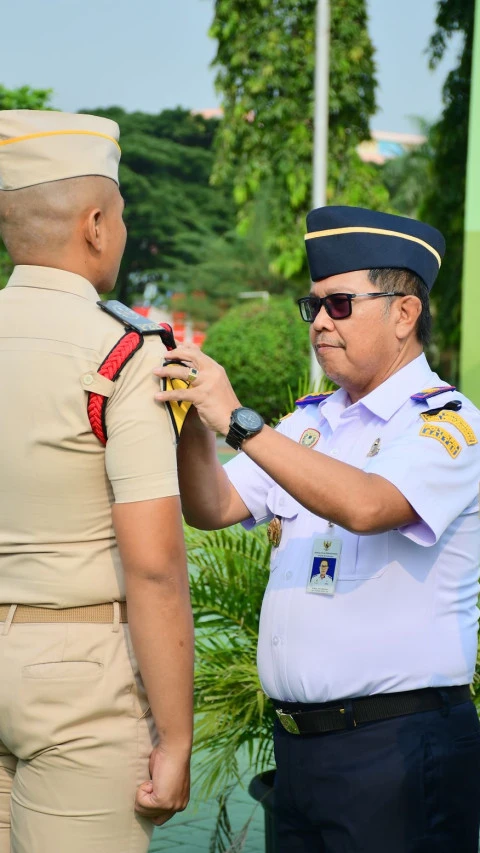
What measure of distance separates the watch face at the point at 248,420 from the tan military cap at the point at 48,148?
1.65ft

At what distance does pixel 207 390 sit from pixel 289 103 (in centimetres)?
2140

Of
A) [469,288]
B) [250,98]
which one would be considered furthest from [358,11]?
[469,288]

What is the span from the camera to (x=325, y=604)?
93.4 inches

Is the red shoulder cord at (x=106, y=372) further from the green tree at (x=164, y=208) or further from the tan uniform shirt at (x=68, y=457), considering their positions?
the green tree at (x=164, y=208)

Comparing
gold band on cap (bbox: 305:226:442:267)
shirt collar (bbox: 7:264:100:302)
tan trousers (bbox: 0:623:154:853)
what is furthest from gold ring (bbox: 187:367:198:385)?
gold band on cap (bbox: 305:226:442:267)

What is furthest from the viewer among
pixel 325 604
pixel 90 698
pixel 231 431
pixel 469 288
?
pixel 469 288

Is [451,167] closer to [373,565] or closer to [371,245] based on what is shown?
[371,245]

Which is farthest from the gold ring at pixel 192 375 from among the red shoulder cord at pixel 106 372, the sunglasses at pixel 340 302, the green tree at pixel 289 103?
the green tree at pixel 289 103

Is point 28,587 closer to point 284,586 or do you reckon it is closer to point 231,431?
point 231,431

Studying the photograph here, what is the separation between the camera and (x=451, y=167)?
22312mm

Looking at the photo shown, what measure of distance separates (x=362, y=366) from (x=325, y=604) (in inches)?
21.1

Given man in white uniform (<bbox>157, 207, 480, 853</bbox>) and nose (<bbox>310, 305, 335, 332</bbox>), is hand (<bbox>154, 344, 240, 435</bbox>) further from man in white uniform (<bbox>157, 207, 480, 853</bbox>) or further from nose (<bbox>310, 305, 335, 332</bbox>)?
nose (<bbox>310, 305, 335, 332</bbox>)

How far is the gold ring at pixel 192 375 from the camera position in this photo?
1.98 metres

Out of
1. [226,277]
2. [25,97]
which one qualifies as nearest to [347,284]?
[25,97]
